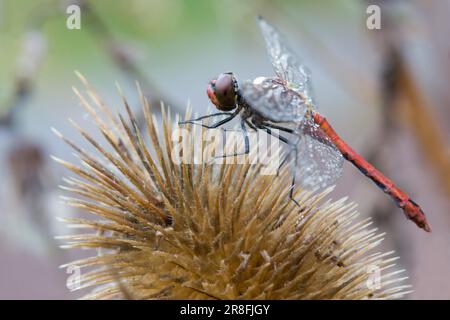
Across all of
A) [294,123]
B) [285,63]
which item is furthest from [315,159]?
[285,63]

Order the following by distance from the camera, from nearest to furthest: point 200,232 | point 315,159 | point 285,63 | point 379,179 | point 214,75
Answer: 1. point 200,232
2. point 315,159
3. point 379,179
4. point 285,63
5. point 214,75

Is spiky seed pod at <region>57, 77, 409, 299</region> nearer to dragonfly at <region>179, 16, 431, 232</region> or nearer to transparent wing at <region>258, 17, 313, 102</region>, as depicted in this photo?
dragonfly at <region>179, 16, 431, 232</region>

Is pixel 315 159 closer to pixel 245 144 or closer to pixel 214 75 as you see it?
pixel 245 144

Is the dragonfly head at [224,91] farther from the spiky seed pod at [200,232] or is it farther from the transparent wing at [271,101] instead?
the spiky seed pod at [200,232]
